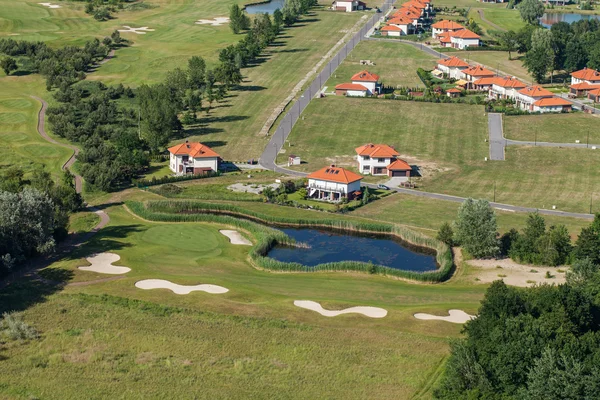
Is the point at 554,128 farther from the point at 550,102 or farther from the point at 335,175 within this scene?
the point at 335,175

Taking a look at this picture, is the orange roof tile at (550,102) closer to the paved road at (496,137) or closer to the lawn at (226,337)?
the paved road at (496,137)

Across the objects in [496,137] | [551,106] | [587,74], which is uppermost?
[587,74]

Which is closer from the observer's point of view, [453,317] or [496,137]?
[453,317]

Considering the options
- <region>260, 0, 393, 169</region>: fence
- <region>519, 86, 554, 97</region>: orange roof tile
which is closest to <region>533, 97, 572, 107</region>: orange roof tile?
<region>519, 86, 554, 97</region>: orange roof tile

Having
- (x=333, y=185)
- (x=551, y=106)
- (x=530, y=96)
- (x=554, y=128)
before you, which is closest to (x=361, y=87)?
(x=530, y=96)

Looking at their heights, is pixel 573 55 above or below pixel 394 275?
above

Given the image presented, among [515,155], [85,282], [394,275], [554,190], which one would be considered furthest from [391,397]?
[515,155]

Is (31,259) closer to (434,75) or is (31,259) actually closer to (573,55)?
(434,75)
